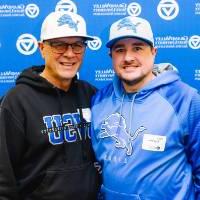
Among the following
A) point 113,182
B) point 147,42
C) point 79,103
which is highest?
point 147,42

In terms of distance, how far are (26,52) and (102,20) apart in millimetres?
475

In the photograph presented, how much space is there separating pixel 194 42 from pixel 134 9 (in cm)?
39

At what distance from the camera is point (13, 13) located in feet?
6.71

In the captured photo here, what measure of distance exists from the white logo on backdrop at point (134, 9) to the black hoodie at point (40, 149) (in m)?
0.76

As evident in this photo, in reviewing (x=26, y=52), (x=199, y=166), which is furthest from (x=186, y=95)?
(x=26, y=52)

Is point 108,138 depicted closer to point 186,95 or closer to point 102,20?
point 186,95

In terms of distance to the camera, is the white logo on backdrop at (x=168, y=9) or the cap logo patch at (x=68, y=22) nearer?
the cap logo patch at (x=68, y=22)

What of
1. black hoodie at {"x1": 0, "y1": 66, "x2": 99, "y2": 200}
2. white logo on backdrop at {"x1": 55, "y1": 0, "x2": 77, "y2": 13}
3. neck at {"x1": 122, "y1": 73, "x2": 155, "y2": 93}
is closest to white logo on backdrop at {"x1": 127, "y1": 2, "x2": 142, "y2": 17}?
white logo on backdrop at {"x1": 55, "y1": 0, "x2": 77, "y2": 13}

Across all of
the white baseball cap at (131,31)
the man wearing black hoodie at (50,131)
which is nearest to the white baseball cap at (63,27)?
the man wearing black hoodie at (50,131)

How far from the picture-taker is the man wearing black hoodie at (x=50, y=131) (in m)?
1.41

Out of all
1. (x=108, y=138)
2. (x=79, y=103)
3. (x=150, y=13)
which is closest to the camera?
(x=108, y=138)

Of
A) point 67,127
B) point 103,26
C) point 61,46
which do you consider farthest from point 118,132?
point 103,26

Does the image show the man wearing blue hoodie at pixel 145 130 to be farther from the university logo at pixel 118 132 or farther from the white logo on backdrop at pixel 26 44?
the white logo on backdrop at pixel 26 44

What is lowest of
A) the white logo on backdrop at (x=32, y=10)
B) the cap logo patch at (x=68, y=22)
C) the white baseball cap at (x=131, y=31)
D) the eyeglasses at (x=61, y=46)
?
the eyeglasses at (x=61, y=46)
